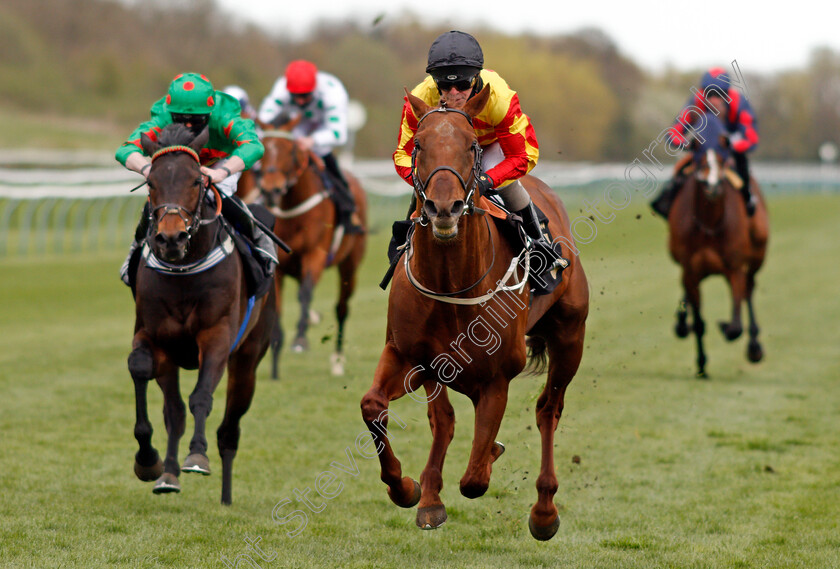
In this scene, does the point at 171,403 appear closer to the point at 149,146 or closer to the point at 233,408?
the point at 233,408

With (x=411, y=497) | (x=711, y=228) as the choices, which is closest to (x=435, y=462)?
(x=411, y=497)

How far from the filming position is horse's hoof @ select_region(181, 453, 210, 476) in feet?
14.5

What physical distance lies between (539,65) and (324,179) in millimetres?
26959

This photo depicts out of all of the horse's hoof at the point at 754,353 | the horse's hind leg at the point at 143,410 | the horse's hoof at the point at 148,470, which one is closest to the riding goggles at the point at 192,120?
the horse's hind leg at the point at 143,410

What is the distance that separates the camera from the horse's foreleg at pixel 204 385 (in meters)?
4.50

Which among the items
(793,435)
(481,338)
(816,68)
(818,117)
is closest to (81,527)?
(481,338)

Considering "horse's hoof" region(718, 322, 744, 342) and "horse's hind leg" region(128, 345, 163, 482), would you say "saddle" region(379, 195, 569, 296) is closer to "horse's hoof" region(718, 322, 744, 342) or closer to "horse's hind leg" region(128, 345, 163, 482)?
"horse's hind leg" region(128, 345, 163, 482)

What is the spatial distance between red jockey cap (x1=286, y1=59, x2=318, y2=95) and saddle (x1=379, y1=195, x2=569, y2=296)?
4442mm

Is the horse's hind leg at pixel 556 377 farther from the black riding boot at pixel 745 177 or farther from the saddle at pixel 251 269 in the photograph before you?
the black riding boot at pixel 745 177

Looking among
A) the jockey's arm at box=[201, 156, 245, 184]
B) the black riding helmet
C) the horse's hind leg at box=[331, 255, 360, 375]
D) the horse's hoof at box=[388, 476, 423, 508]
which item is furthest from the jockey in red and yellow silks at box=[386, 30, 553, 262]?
the horse's hind leg at box=[331, 255, 360, 375]

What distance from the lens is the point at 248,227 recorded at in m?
5.46

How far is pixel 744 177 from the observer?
380 inches

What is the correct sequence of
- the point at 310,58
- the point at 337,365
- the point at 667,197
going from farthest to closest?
1. the point at 310,58
2. the point at 667,197
3. the point at 337,365

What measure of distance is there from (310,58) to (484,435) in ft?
116
